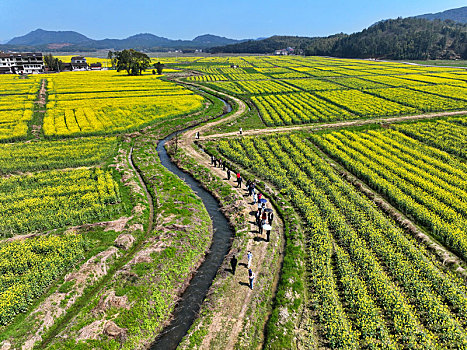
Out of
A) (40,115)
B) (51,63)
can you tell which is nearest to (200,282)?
(40,115)

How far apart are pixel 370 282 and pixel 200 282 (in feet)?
39.4

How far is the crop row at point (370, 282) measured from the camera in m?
15.3

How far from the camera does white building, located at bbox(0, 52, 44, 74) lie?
132500 mm

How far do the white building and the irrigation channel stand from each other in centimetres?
15177

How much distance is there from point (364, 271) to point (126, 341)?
16.2 m

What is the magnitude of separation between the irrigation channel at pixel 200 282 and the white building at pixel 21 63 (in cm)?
15177

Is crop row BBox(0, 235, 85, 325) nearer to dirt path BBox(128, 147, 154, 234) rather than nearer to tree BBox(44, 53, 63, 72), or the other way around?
dirt path BBox(128, 147, 154, 234)

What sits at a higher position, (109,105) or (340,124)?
(109,105)

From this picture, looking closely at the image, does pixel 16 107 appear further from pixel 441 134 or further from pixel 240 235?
pixel 441 134

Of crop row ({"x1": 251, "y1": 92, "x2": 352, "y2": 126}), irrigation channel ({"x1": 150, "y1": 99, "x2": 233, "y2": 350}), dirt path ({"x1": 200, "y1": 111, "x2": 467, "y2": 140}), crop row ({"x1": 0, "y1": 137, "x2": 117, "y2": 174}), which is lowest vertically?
irrigation channel ({"x1": 150, "y1": 99, "x2": 233, "y2": 350})

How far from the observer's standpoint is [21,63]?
13525cm

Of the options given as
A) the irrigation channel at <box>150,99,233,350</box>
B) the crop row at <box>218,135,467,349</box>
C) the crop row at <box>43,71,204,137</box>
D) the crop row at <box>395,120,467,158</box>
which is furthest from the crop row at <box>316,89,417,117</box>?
the irrigation channel at <box>150,99,233,350</box>

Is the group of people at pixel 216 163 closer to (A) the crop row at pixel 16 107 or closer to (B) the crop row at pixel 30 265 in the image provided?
(B) the crop row at pixel 30 265

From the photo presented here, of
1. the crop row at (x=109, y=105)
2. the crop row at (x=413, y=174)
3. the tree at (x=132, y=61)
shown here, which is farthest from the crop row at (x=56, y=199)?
the tree at (x=132, y=61)
